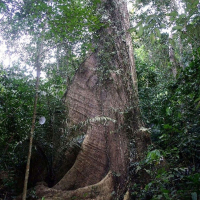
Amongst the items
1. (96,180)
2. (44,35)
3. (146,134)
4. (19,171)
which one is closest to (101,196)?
(96,180)

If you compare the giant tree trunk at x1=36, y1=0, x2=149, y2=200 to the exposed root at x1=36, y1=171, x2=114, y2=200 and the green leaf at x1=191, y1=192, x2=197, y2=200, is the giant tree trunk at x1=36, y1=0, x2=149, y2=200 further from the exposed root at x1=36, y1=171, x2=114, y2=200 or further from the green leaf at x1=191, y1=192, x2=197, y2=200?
the green leaf at x1=191, y1=192, x2=197, y2=200

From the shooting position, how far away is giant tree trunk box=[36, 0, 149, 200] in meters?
3.46

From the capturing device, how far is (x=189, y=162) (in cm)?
351

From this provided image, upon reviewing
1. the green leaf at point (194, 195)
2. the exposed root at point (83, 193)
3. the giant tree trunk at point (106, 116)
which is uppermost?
the giant tree trunk at point (106, 116)

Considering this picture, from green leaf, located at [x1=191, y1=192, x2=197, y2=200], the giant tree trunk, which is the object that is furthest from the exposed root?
green leaf, located at [x1=191, y1=192, x2=197, y2=200]

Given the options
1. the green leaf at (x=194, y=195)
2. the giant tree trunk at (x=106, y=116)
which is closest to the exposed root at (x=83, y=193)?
the giant tree trunk at (x=106, y=116)

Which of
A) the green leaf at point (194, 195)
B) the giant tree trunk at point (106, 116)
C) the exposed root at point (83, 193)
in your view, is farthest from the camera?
the giant tree trunk at point (106, 116)

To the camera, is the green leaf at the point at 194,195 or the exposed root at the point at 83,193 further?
the exposed root at the point at 83,193

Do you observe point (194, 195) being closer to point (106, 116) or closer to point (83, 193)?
point (83, 193)

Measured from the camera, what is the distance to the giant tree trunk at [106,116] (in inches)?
136

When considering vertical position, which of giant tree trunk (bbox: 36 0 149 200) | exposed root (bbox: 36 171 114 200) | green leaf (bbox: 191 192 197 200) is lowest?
exposed root (bbox: 36 171 114 200)

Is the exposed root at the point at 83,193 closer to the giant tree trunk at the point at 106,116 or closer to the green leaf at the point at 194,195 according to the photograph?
the giant tree trunk at the point at 106,116

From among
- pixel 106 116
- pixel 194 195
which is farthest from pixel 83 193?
pixel 194 195

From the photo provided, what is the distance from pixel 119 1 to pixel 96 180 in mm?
4167
